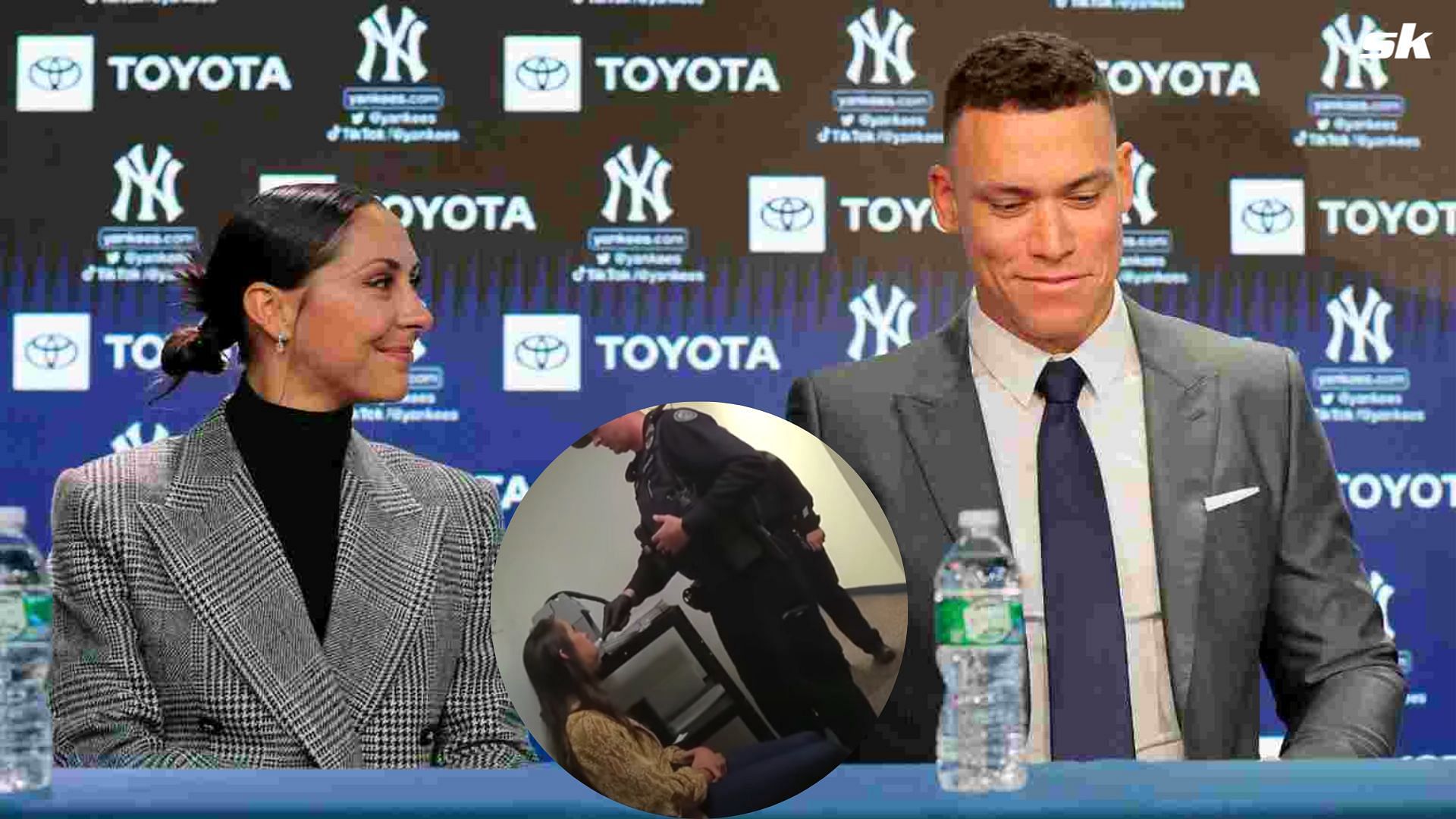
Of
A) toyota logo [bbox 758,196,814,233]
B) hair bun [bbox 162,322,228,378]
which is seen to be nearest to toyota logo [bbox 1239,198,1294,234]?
toyota logo [bbox 758,196,814,233]

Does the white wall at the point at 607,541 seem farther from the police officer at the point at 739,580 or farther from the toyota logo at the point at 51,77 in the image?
the toyota logo at the point at 51,77

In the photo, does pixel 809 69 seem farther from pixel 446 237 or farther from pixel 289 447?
pixel 289 447

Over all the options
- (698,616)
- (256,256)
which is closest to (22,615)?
(698,616)

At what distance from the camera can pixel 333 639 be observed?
2.34 m

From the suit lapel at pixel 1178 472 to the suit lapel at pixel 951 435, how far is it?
185 mm

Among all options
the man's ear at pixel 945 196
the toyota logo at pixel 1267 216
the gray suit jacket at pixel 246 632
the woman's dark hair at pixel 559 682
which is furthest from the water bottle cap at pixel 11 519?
the toyota logo at pixel 1267 216

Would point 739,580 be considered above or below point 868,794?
above

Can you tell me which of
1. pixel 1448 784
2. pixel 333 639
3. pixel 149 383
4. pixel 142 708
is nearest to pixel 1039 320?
pixel 1448 784

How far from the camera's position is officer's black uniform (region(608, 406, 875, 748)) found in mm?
1364

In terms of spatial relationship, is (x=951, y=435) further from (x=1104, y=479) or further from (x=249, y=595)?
Answer: (x=249, y=595)

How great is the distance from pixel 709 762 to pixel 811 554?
183 mm

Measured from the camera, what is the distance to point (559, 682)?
1.37 metres

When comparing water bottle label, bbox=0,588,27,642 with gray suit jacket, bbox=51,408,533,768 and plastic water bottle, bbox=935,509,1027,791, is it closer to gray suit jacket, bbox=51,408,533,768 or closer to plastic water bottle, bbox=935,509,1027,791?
gray suit jacket, bbox=51,408,533,768

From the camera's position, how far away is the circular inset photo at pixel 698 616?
53.6 inches
